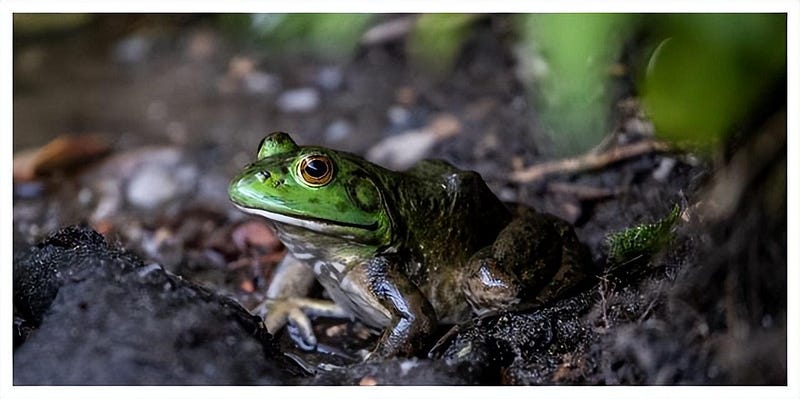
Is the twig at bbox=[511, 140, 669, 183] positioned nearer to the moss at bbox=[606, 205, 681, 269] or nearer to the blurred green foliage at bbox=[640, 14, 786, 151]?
the moss at bbox=[606, 205, 681, 269]

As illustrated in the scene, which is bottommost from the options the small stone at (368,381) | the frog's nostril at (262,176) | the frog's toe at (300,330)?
the frog's toe at (300,330)

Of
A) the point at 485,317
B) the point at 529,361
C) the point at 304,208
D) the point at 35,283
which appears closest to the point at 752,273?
the point at 529,361

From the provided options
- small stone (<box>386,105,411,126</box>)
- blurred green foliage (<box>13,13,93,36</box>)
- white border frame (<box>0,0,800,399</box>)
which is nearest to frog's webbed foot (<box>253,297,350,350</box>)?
white border frame (<box>0,0,800,399</box>)

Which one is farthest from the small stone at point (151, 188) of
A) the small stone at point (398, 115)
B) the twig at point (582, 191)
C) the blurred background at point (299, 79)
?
the twig at point (582, 191)

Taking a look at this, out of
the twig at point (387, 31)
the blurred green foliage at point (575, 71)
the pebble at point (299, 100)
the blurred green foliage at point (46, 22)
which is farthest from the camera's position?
the pebble at point (299, 100)

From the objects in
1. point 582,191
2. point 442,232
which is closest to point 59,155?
point 442,232

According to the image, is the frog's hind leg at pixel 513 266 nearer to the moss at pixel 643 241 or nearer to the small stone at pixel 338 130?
the moss at pixel 643 241

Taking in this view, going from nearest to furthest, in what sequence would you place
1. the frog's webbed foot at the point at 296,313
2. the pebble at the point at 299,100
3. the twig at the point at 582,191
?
the frog's webbed foot at the point at 296,313 → the twig at the point at 582,191 → the pebble at the point at 299,100
